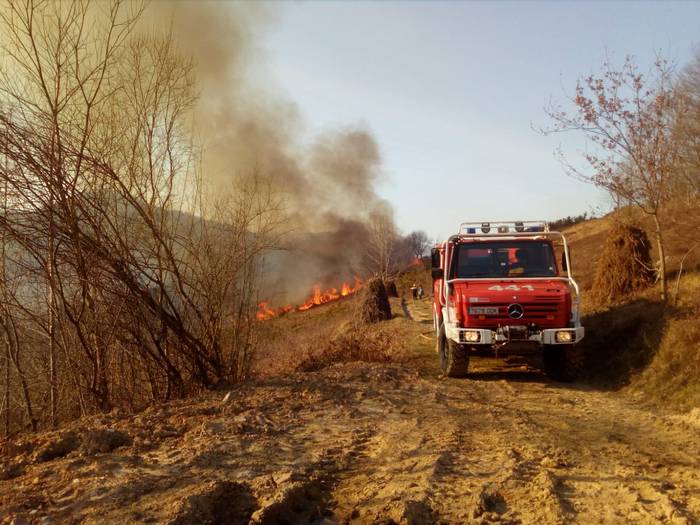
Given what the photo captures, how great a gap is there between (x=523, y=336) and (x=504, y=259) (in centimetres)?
166

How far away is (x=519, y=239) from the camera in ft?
29.9

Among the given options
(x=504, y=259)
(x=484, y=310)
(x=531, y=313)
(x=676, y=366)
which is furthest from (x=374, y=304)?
(x=676, y=366)

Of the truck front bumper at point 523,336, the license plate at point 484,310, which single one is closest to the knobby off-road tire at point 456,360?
the truck front bumper at point 523,336

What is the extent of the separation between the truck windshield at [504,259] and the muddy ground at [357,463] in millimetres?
2569

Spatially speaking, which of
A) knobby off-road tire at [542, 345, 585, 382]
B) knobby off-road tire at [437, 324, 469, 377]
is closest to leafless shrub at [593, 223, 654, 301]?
knobby off-road tire at [542, 345, 585, 382]

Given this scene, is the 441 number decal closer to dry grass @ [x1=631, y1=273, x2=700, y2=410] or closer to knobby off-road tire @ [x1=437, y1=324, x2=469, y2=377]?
knobby off-road tire @ [x1=437, y1=324, x2=469, y2=377]

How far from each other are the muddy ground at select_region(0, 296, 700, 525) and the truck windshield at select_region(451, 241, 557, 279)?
2.57 m

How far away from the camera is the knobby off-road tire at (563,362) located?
8.08 metres

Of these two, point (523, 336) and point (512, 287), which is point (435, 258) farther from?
point (523, 336)

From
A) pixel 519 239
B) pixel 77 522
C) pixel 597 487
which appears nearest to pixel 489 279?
pixel 519 239

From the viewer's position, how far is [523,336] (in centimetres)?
774

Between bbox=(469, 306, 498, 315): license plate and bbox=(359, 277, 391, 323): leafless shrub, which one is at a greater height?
bbox=(359, 277, 391, 323): leafless shrub

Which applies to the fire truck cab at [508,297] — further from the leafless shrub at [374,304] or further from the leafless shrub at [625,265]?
the leafless shrub at [374,304]

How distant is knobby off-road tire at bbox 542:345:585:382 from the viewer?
8.08 m
